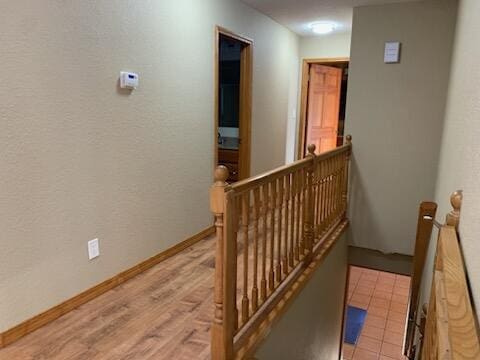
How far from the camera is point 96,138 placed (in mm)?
2205

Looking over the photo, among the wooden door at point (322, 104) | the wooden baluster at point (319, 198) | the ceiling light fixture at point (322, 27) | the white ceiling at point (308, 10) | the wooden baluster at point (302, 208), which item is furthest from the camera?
the wooden door at point (322, 104)

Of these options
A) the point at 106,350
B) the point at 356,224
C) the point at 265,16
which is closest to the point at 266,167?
the point at 356,224

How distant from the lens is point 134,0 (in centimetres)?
237

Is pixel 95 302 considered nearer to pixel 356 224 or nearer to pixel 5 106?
pixel 5 106

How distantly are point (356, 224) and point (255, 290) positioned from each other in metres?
2.37

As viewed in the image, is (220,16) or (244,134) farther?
(244,134)

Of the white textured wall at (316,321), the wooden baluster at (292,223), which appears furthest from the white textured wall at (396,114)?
the wooden baluster at (292,223)

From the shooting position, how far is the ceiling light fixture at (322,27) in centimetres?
438

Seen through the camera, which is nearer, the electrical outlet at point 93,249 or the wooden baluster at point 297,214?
the electrical outlet at point 93,249

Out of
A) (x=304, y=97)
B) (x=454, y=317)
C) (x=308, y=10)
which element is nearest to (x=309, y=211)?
(x=454, y=317)

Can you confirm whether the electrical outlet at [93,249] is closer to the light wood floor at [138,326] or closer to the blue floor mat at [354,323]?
the light wood floor at [138,326]

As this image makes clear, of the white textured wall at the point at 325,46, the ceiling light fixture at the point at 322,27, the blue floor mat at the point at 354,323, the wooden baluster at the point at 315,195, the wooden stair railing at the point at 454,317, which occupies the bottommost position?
the blue floor mat at the point at 354,323

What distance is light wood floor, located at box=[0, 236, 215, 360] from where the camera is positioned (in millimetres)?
1835

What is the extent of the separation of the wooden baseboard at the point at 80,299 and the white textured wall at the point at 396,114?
207cm
